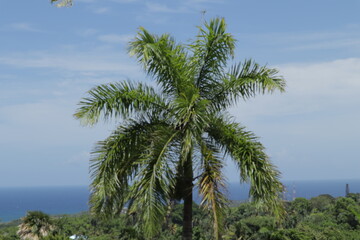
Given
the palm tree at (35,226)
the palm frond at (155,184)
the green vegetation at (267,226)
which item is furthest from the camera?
the green vegetation at (267,226)

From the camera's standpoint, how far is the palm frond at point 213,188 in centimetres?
814

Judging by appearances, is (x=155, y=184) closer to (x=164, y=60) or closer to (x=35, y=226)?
(x=164, y=60)

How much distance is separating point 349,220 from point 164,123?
5203 cm

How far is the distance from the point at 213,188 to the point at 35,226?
800 inches

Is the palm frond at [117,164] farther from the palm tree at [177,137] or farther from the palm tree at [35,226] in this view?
the palm tree at [35,226]

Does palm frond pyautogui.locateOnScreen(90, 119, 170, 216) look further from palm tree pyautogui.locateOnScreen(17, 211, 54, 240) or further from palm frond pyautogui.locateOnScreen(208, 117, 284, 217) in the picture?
palm tree pyautogui.locateOnScreen(17, 211, 54, 240)

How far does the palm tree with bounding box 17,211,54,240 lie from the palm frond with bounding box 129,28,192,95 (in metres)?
19.2

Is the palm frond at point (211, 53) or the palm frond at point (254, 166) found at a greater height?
the palm frond at point (211, 53)

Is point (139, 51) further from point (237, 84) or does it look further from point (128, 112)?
point (237, 84)

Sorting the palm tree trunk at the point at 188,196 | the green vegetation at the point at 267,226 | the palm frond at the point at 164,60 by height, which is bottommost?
the green vegetation at the point at 267,226

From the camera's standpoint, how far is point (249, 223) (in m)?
51.8

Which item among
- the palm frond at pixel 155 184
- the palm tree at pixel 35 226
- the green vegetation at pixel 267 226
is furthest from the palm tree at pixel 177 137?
the palm tree at pixel 35 226

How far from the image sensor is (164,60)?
913 centimetres

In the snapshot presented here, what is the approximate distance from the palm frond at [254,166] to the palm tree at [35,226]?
19699 mm
